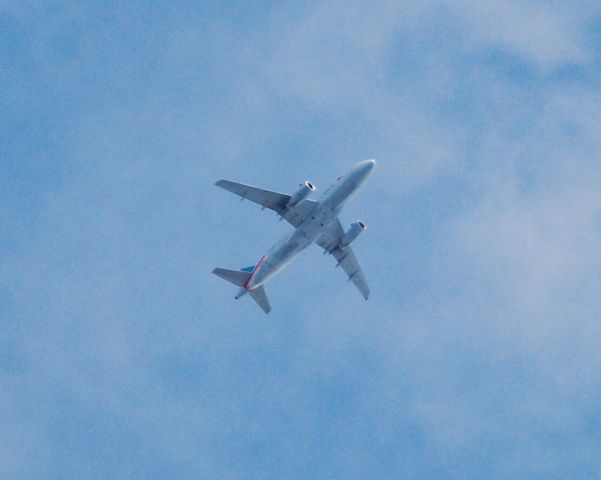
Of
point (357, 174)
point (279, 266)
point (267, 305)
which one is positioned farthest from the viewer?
point (267, 305)

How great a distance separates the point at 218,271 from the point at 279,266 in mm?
8880

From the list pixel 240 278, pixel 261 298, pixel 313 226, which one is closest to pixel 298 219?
pixel 313 226

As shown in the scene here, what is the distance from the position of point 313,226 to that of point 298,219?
2.07 metres

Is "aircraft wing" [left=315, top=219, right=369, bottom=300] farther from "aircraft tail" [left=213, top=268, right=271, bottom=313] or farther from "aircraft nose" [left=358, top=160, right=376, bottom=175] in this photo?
"aircraft nose" [left=358, top=160, right=376, bottom=175]

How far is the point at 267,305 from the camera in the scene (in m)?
118

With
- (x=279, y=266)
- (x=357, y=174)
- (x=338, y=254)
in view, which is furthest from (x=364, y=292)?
(x=357, y=174)

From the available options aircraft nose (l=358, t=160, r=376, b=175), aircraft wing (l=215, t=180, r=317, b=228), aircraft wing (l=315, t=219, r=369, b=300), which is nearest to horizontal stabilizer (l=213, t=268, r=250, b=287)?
aircraft wing (l=215, t=180, r=317, b=228)

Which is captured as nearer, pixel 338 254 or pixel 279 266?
pixel 279 266

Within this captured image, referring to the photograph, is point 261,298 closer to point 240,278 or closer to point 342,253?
point 240,278

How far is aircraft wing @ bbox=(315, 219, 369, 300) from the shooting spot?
11681cm

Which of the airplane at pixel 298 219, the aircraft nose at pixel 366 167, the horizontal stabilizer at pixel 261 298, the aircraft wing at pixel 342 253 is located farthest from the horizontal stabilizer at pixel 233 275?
the aircraft nose at pixel 366 167

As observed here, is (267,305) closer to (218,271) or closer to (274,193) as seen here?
(218,271)

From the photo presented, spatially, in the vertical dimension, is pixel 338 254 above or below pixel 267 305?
above

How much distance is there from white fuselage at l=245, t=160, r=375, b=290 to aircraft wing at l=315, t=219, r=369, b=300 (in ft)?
19.8
